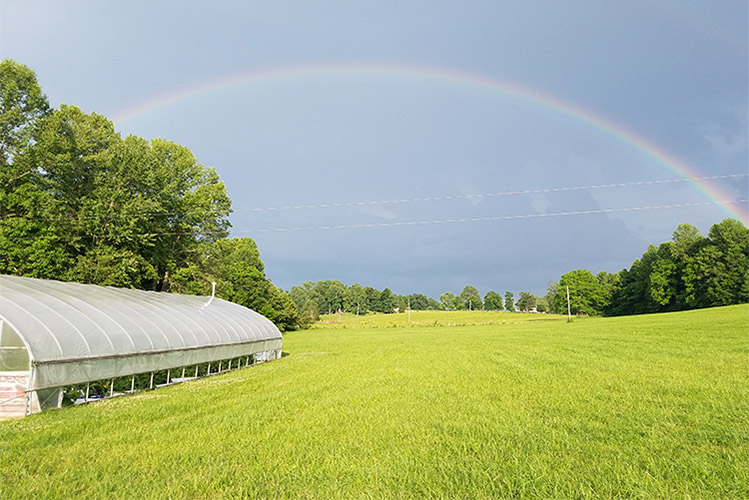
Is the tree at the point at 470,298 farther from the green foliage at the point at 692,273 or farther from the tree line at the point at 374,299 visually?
the green foliage at the point at 692,273

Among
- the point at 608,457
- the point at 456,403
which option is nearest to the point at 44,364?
the point at 456,403

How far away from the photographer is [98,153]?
30.3 metres

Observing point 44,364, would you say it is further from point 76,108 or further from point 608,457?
point 76,108

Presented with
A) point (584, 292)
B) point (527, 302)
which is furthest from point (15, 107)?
point (527, 302)

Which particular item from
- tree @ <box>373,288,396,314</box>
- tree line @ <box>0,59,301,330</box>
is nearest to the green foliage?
tree line @ <box>0,59,301,330</box>

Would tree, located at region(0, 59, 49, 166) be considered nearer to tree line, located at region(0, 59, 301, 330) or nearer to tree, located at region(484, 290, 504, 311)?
tree line, located at region(0, 59, 301, 330)

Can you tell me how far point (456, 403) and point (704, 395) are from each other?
562cm

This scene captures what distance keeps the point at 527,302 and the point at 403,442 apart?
194833mm

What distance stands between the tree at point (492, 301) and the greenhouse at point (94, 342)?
16610 cm

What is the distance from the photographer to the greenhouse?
942 cm

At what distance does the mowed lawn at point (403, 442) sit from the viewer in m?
4.77

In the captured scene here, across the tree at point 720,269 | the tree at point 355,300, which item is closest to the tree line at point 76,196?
the tree at point 720,269

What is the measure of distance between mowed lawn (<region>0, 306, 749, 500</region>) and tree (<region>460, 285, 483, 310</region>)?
16704 cm

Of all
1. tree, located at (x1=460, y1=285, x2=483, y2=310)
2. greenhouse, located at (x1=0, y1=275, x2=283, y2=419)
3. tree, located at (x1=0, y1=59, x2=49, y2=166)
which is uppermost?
tree, located at (x1=0, y1=59, x2=49, y2=166)
